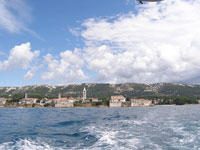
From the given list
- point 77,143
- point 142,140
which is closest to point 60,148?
point 77,143

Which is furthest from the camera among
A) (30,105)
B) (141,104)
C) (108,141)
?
(141,104)

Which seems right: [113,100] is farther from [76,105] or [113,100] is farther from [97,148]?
[97,148]

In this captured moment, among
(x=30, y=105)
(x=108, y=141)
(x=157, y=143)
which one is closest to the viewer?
(x=157, y=143)

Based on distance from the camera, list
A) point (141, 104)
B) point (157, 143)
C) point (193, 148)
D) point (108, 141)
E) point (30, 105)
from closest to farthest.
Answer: point (193, 148) < point (157, 143) < point (108, 141) < point (30, 105) < point (141, 104)

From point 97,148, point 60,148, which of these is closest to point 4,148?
point 60,148

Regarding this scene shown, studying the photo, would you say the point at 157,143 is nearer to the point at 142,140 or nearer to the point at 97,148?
the point at 142,140

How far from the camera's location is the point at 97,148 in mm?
15344

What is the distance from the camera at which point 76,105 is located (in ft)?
602

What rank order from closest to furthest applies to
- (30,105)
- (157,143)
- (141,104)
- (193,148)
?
(193,148) → (157,143) → (30,105) → (141,104)

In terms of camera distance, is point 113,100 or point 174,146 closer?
point 174,146

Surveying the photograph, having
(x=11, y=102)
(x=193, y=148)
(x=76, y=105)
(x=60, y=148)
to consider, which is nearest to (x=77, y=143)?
(x=60, y=148)

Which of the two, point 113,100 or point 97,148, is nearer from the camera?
point 97,148

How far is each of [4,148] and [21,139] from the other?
9.76 feet

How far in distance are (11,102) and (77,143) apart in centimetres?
19304
